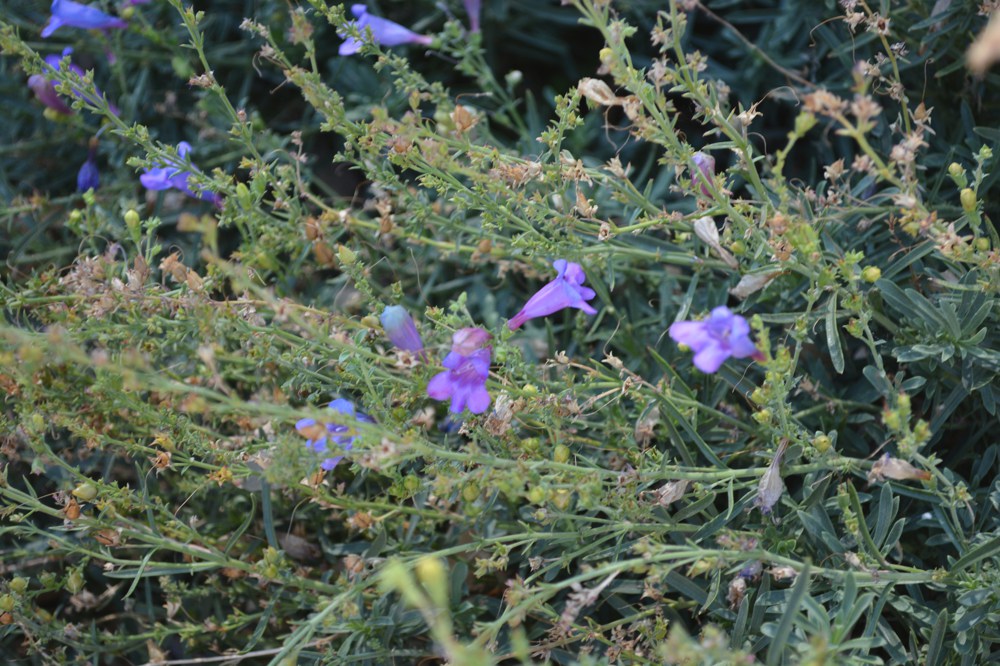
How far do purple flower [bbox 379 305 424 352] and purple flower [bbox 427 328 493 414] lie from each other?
68 millimetres

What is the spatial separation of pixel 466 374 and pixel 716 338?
1.34ft

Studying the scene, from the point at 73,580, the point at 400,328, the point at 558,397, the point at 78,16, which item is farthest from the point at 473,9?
the point at 73,580

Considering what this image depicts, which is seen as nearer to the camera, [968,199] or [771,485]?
[968,199]

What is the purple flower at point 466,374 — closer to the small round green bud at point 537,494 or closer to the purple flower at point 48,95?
the small round green bud at point 537,494

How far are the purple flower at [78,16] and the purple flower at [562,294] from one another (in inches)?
54.5

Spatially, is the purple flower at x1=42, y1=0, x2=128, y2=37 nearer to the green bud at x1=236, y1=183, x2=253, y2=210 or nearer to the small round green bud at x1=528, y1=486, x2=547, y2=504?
the green bud at x1=236, y1=183, x2=253, y2=210

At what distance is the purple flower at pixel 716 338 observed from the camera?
127 centimetres

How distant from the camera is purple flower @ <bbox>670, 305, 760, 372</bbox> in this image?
4.17ft

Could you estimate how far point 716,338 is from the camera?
130 cm

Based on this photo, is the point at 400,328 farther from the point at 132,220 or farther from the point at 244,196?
the point at 132,220

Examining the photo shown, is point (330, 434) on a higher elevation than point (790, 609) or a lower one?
higher

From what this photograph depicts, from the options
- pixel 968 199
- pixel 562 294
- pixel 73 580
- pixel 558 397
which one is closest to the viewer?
pixel 968 199

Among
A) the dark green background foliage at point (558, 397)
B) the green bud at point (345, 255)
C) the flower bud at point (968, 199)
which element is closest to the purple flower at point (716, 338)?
the dark green background foliage at point (558, 397)

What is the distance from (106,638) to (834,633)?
1372 millimetres
